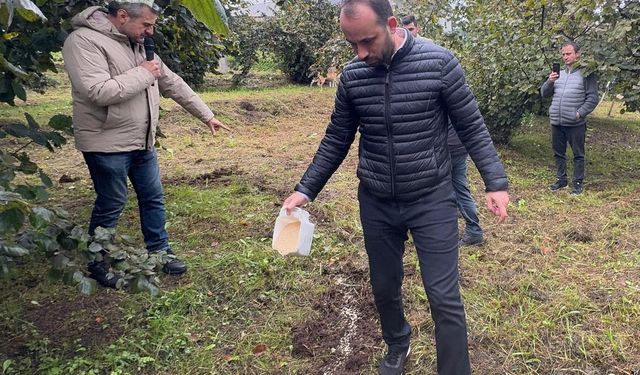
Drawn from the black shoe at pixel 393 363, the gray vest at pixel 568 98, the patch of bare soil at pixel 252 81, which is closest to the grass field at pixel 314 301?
the black shoe at pixel 393 363

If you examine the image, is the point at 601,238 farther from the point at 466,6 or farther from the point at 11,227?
the point at 466,6

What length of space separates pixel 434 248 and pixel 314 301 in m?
1.32

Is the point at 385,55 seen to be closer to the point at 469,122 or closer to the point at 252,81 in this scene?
the point at 469,122

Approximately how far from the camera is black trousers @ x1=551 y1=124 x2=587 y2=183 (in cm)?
613

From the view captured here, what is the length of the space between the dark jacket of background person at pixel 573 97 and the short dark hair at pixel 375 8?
174 inches

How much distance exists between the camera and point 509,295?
137 inches

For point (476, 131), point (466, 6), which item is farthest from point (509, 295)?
point (466, 6)

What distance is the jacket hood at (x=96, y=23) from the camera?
3.07m

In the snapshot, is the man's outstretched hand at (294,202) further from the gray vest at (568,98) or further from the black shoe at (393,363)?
the gray vest at (568,98)

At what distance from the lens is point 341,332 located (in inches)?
128

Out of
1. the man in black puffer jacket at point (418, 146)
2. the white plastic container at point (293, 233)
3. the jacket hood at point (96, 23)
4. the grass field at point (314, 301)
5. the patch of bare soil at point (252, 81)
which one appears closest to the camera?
the man in black puffer jacket at point (418, 146)

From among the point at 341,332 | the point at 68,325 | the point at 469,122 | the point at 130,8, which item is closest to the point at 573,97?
the point at 341,332

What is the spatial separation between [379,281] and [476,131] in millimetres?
788

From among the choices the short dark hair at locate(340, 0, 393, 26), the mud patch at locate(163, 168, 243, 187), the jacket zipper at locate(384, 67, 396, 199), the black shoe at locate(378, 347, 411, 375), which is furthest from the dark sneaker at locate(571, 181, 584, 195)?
the short dark hair at locate(340, 0, 393, 26)
